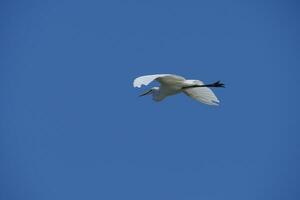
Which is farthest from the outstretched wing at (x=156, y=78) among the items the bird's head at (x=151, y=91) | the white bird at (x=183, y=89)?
the bird's head at (x=151, y=91)

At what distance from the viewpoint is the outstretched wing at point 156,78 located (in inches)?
395

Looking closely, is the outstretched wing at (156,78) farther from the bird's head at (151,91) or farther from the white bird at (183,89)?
the bird's head at (151,91)

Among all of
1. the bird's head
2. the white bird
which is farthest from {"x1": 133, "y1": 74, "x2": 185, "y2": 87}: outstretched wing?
the bird's head

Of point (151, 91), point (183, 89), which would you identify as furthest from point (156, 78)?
point (151, 91)

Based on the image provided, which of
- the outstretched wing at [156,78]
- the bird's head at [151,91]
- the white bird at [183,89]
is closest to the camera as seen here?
the outstretched wing at [156,78]

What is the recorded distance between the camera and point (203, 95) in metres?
12.2

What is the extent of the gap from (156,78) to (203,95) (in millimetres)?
1494

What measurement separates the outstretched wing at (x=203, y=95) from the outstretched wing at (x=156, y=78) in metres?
0.50

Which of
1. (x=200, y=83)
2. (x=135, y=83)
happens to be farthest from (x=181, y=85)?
(x=135, y=83)

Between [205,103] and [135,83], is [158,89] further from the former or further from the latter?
[135,83]

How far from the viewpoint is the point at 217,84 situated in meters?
12.2

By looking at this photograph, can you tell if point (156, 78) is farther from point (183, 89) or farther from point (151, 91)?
point (151, 91)

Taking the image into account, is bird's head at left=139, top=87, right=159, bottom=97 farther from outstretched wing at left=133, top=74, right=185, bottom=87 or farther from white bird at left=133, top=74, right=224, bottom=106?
outstretched wing at left=133, top=74, right=185, bottom=87

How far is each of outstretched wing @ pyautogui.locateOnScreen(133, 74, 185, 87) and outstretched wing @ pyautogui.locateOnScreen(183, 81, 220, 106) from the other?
0.50 m
